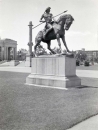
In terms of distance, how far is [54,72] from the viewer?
39.8 ft

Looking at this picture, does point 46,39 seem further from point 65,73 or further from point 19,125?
point 19,125

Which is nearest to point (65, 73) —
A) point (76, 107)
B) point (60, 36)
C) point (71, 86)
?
point (71, 86)

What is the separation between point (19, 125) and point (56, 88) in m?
6.41

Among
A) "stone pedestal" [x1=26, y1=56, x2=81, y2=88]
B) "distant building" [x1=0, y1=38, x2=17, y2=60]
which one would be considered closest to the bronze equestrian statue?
"stone pedestal" [x1=26, y1=56, x2=81, y2=88]

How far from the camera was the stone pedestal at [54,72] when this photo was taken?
1170 centimetres

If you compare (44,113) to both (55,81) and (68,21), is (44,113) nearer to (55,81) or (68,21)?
(55,81)

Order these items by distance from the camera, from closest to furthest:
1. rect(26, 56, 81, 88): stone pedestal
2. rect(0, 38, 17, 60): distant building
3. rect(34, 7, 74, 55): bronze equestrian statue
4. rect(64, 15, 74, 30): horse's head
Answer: rect(26, 56, 81, 88): stone pedestal → rect(64, 15, 74, 30): horse's head → rect(34, 7, 74, 55): bronze equestrian statue → rect(0, 38, 17, 60): distant building

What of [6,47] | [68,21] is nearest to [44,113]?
[68,21]

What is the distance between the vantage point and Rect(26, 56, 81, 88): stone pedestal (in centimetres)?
1170

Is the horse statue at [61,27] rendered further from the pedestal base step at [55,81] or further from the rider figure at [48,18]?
the pedestal base step at [55,81]

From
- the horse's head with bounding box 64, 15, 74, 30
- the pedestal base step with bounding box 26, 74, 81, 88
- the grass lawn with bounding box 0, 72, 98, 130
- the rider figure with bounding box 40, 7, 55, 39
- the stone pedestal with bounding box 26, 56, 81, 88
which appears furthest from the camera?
the rider figure with bounding box 40, 7, 55, 39

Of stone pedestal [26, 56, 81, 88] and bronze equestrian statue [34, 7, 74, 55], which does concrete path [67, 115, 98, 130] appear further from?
bronze equestrian statue [34, 7, 74, 55]

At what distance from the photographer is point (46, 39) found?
13484 millimetres

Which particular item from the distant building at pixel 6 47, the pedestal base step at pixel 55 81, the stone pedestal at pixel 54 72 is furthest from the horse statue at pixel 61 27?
the distant building at pixel 6 47
